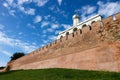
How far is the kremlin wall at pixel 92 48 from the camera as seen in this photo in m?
9.33

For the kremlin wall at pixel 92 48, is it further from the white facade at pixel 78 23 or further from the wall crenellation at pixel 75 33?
the white facade at pixel 78 23

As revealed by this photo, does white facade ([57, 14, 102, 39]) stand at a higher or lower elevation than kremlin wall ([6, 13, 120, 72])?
higher

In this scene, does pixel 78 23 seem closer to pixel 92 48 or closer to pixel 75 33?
pixel 75 33

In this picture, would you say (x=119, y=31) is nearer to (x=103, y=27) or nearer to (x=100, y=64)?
(x=103, y=27)

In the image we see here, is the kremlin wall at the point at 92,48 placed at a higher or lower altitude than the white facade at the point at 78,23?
lower

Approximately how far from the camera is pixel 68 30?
3703 cm

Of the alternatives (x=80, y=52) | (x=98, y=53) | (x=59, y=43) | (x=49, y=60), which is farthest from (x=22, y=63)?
(x=98, y=53)

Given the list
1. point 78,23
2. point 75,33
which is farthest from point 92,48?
point 78,23

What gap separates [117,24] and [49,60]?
8.24 metres

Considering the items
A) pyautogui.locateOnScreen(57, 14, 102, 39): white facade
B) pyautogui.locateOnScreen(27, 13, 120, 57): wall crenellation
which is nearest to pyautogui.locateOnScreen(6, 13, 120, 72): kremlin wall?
pyautogui.locateOnScreen(27, 13, 120, 57): wall crenellation

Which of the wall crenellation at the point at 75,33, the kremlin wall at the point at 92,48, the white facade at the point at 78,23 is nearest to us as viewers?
the kremlin wall at the point at 92,48

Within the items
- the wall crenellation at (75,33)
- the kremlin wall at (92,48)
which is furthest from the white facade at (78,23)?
the kremlin wall at (92,48)

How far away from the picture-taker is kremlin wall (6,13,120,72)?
9331mm

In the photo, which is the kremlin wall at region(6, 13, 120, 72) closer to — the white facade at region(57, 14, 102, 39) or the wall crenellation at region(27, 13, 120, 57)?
the wall crenellation at region(27, 13, 120, 57)
